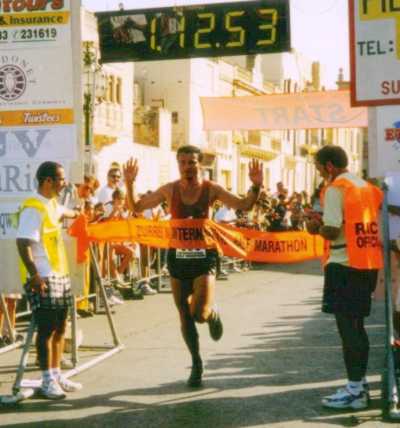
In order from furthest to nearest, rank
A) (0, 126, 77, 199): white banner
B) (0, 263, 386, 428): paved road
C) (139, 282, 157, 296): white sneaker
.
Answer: (139, 282, 157, 296): white sneaker < (0, 126, 77, 199): white banner < (0, 263, 386, 428): paved road

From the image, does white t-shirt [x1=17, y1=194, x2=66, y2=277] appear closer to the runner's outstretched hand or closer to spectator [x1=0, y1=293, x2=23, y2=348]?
the runner's outstretched hand

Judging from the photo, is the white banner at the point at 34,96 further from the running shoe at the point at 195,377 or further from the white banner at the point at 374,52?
the white banner at the point at 374,52

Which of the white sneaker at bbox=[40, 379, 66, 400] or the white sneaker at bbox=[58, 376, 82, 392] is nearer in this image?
the white sneaker at bbox=[40, 379, 66, 400]

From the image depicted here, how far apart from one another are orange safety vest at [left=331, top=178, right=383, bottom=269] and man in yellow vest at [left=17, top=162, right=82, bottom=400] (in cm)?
224

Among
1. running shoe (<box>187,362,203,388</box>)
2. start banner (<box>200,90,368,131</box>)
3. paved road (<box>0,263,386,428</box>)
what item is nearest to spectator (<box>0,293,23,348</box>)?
paved road (<box>0,263,386,428</box>)

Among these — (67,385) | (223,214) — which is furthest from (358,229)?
(223,214)

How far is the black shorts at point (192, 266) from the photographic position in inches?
290

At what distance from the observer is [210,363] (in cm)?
837

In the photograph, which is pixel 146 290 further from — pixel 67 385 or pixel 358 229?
pixel 358 229

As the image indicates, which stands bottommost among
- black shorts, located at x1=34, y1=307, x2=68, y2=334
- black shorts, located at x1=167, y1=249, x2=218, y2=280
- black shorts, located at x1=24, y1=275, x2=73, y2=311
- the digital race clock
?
black shorts, located at x1=34, y1=307, x2=68, y2=334

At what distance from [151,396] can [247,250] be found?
6.92 feet

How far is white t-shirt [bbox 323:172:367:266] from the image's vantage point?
6395 millimetres

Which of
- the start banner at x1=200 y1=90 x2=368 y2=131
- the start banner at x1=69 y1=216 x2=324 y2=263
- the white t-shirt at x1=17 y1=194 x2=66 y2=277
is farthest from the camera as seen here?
the start banner at x1=200 y1=90 x2=368 y2=131

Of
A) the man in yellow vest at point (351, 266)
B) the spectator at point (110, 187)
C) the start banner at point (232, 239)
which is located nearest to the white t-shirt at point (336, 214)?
the man in yellow vest at point (351, 266)
